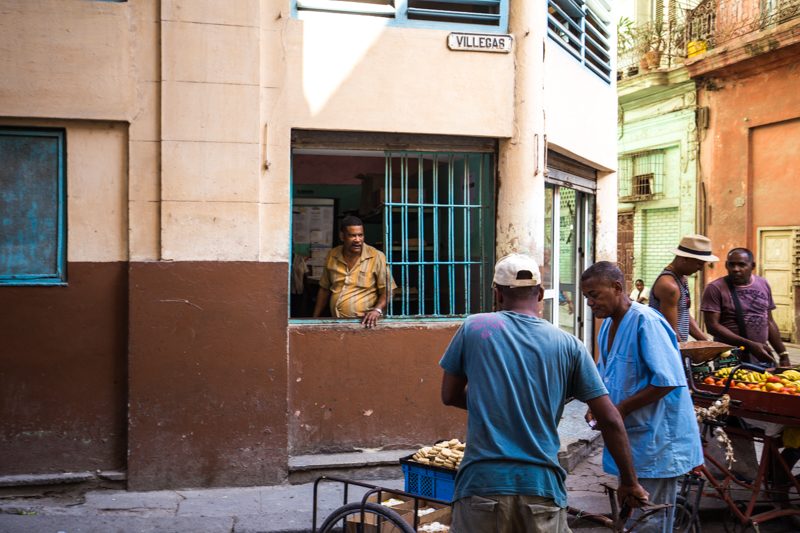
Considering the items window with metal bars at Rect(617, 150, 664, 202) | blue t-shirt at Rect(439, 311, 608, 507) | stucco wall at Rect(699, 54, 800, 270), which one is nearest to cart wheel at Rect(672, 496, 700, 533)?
blue t-shirt at Rect(439, 311, 608, 507)

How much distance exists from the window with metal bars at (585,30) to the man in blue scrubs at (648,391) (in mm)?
4366

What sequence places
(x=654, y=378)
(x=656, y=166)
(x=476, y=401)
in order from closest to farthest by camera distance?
(x=476, y=401) → (x=654, y=378) → (x=656, y=166)

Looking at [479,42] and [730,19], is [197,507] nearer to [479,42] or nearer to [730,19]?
[479,42]

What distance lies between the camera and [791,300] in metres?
15.6

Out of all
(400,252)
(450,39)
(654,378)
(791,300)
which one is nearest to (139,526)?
(400,252)

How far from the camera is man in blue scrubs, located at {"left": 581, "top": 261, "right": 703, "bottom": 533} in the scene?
3.83m

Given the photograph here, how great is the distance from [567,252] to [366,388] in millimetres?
3733

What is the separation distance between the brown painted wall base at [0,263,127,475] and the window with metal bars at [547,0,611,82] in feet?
15.5

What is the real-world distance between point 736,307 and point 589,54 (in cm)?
341

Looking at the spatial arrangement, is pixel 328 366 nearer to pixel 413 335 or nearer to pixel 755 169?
pixel 413 335

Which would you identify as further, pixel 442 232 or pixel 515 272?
pixel 442 232

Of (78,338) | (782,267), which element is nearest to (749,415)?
(78,338)

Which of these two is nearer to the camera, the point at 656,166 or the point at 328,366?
the point at 328,366

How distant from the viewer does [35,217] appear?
20.4 ft
